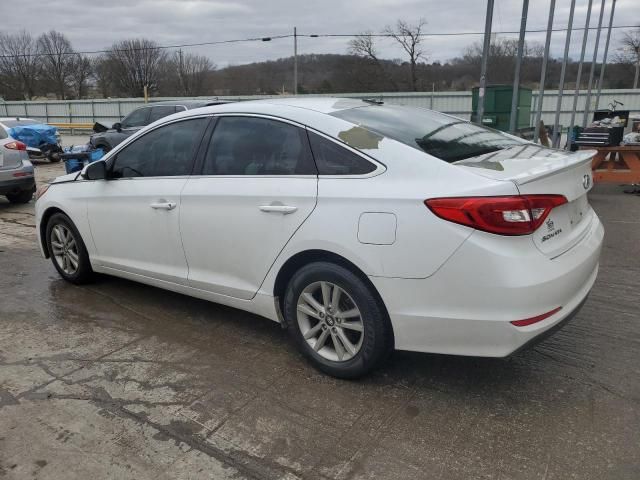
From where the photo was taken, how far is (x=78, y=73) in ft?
204

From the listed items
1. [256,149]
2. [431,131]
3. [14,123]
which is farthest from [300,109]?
[14,123]

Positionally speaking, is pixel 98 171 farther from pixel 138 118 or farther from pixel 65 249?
pixel 138 118

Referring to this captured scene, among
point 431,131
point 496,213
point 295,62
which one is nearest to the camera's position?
point 496,213

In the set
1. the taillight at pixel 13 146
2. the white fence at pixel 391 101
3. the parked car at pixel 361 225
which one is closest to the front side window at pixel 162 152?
the parked car at pixel 361 225

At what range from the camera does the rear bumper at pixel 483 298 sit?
255 centimetres

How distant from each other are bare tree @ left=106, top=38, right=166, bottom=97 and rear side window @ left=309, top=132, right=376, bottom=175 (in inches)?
2693

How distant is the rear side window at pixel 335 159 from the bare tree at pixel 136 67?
68404 millimetres

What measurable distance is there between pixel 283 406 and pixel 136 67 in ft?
236

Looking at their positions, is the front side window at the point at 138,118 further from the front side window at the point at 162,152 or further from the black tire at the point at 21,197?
the front side window at the point at 162,152

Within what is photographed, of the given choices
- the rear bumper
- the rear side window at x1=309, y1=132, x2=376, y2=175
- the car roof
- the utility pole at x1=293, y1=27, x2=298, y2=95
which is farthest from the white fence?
the rear bumper

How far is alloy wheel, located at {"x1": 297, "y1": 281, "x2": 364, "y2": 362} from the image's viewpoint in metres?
3.08

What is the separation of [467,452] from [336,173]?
62.9 inches

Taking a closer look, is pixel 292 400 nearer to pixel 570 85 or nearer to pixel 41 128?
pixel 41 128

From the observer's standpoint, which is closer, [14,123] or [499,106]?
[499,106]
